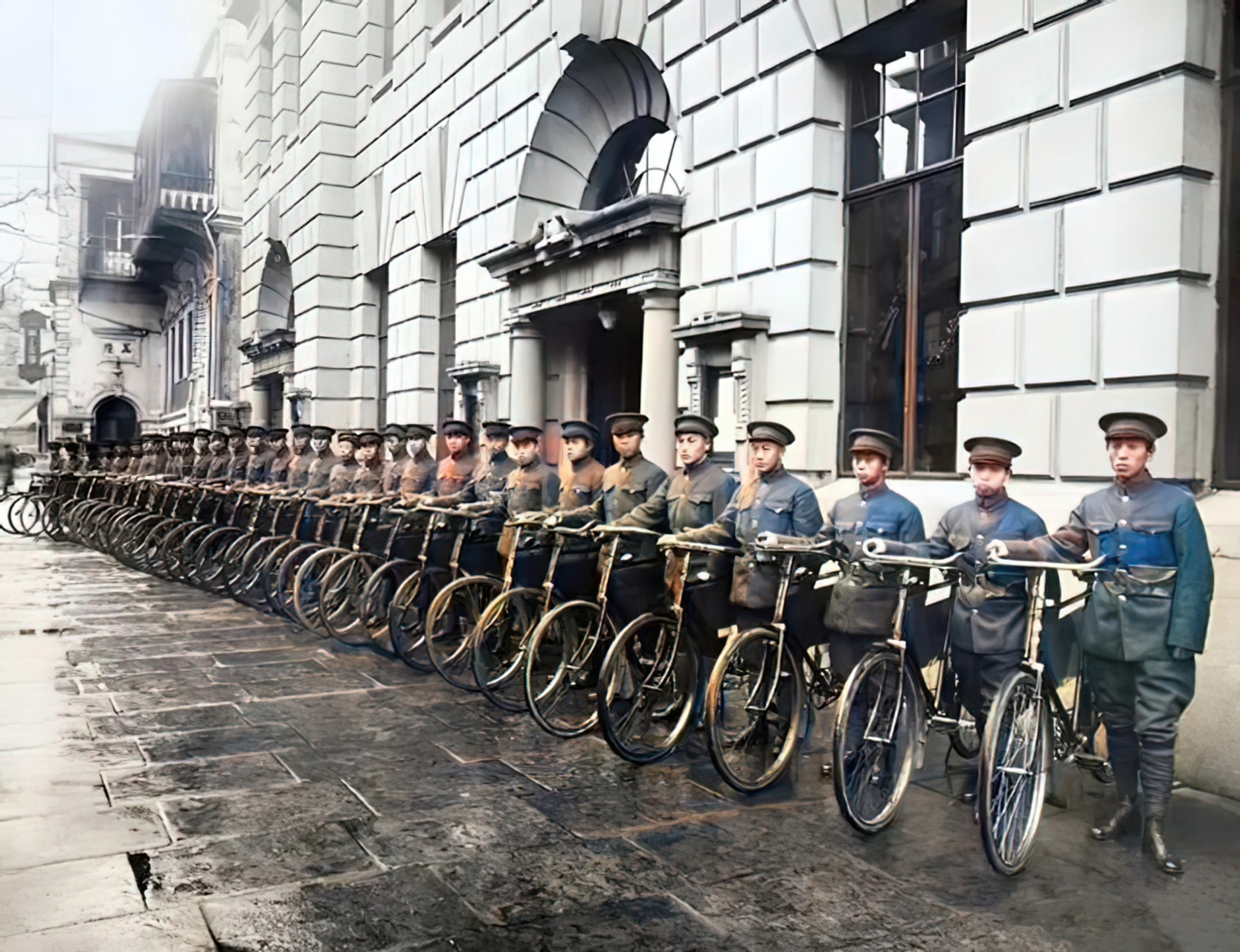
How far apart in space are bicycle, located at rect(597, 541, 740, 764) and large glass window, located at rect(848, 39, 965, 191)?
13.7 ft

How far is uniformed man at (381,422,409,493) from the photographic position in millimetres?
10438

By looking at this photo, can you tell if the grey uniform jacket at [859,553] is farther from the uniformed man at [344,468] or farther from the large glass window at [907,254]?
the uniformed man at [344,468]

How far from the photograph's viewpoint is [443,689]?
295 inches

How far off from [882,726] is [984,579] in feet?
2.74

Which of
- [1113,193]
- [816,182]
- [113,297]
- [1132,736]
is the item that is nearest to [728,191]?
[816,182]

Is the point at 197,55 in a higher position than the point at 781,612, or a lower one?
higher

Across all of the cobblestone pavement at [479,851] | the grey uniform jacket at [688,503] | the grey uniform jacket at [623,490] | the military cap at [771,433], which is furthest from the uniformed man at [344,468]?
the military cap at [771,433]

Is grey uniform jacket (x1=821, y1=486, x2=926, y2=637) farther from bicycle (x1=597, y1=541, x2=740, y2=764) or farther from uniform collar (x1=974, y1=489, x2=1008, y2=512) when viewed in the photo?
bicycle (x1=597, y1=541, x2=740, y2=764)

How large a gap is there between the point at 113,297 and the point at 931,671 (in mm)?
45731

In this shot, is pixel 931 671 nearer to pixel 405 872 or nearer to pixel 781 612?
pixel 781 612

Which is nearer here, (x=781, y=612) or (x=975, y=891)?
(x=975, y=891)

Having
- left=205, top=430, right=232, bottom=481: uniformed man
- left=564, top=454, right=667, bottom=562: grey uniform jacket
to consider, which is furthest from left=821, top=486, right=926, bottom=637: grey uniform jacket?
left=205, top=430, right=232, bottom=481: uniformed man

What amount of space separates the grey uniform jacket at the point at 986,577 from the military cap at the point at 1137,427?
0.60 m

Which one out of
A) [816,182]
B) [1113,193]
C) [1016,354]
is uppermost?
[816,182]
